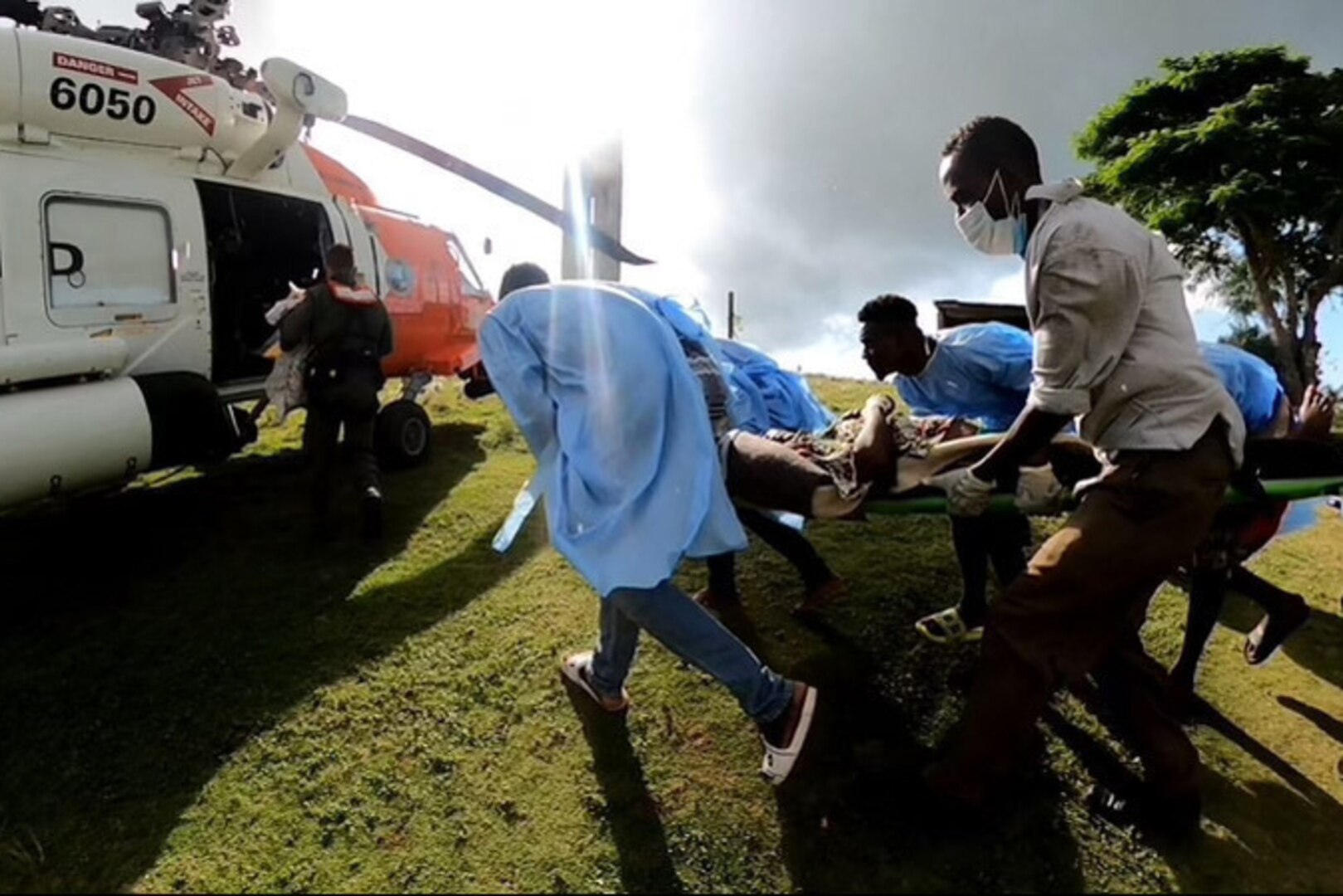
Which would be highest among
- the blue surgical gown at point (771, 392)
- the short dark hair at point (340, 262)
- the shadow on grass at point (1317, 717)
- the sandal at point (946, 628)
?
the short dark hair at point (340, 262)

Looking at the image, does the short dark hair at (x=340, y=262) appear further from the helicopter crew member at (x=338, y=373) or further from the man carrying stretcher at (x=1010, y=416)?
the man carrying stretcher at (x=1010, y=416)

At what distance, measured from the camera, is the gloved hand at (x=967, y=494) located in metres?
2.35

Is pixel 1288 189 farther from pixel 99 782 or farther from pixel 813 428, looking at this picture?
pixel 99 782

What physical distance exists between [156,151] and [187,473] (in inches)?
96.4

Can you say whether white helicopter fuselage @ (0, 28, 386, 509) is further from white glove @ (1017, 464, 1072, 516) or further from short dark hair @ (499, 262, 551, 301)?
white glove @ (1017, 464, 1072, 516)

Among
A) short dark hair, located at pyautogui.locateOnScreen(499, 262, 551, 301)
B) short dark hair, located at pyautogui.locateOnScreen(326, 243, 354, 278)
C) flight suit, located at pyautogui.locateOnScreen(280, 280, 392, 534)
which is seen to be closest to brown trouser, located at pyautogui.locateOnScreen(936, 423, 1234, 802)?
short dark hair, located at pyautogui.locateOnScreen(499, 262, 551, 301)

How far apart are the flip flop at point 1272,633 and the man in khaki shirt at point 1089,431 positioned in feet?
4.98

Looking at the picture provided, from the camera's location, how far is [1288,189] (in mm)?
14414

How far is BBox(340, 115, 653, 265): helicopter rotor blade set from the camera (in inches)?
254

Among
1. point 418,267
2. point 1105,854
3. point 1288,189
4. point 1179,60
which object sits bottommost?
point 1105,854

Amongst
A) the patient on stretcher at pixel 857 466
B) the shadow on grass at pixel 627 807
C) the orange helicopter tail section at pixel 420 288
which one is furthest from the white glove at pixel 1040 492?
the orange helicopter tail section at pixel 420 288

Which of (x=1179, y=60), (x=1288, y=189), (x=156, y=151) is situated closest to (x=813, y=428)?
(x=156, y=151)

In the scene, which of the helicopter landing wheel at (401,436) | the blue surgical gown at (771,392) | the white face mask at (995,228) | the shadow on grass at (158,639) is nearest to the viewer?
the white face mask at (995,228)

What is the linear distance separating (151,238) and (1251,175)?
638 inches
